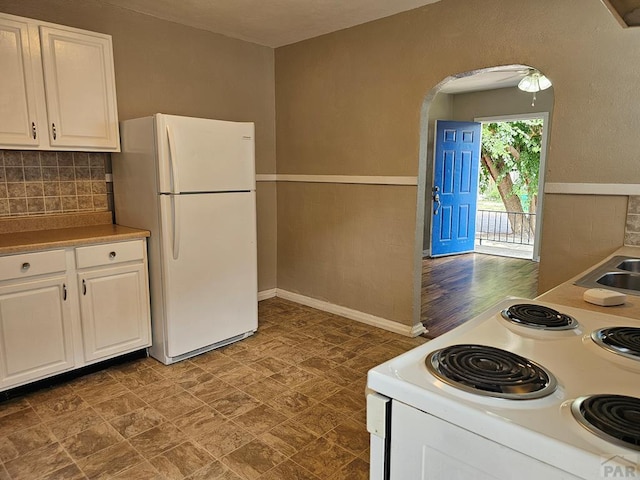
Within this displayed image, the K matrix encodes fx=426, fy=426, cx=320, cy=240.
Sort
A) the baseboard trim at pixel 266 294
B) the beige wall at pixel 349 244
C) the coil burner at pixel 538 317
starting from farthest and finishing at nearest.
→ the baseboard trim at pixel 266 294 < the beige wall at pixel 349 244 < the coil burner at pixel 538 317

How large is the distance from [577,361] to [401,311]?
2.57 m

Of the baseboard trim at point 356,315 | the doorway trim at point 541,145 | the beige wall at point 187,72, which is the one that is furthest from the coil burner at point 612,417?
the doorway trim at point 541,145

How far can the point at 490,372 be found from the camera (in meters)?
0.88

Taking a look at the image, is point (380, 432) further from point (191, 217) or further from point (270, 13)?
point (270, 13)

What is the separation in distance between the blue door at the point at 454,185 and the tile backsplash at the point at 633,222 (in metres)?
4.10

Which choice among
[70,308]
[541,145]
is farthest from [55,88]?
[541,145]

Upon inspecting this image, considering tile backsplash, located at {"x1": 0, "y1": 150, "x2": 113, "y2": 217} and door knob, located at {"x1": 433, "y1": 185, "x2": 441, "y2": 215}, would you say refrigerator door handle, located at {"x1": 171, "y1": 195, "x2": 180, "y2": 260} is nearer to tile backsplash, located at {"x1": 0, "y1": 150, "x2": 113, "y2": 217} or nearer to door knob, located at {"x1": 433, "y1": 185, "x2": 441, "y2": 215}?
tile backsplash, located at {"x1": 0, "y1": 150, "x2": 113, "y2": 217}

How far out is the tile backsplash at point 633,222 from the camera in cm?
234

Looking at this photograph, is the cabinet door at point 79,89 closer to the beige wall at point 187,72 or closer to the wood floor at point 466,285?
the beige wall at point 187,72

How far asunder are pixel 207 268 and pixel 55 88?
1.48 m

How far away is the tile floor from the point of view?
1941 mm

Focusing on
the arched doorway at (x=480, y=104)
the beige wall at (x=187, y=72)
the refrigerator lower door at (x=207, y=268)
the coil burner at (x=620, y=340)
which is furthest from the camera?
the arched doorway at (x=480, y=104)

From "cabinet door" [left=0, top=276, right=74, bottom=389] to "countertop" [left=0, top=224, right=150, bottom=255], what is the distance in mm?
213

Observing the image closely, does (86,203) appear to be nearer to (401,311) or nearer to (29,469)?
(29,469)
